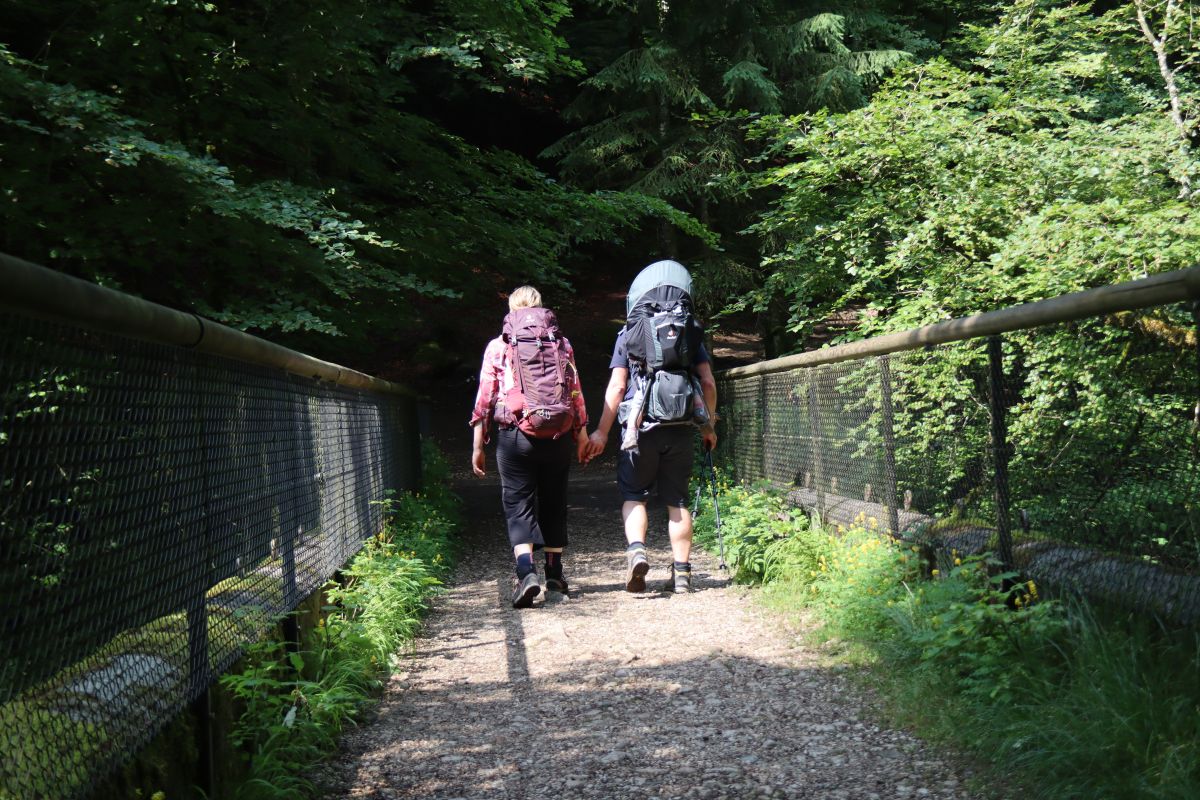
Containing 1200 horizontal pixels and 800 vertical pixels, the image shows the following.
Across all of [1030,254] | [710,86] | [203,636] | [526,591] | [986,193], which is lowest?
[526,591]

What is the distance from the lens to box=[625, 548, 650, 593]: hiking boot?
6922mm

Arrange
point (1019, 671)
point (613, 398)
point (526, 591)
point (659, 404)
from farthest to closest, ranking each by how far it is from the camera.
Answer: point (613, 398)
point (659, 404)
point (526, 591)
point (1019, 671)

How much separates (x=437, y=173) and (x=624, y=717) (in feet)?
26.4

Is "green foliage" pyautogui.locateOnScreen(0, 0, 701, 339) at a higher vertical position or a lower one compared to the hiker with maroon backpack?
higher

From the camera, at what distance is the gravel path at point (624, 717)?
360 centimetres

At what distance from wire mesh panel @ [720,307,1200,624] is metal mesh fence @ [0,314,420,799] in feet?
9.48

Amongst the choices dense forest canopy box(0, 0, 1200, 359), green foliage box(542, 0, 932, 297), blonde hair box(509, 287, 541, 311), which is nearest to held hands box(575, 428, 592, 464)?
blonde hair box(509, 287, 541, 311)

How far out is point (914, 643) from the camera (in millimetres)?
4500

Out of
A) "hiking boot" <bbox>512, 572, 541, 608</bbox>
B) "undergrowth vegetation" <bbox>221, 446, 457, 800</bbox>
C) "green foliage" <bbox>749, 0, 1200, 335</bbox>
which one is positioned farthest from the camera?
"green foliage" <bbox>749, 0, 1200, 335</bbox>

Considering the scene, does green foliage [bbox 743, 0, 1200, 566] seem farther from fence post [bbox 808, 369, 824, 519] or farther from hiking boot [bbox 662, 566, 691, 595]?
hiking boot [bbox 662, 566, 691, 595]

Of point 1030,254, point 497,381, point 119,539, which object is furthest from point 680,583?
point 119,539

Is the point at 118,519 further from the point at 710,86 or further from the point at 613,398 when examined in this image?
the point at 710,86

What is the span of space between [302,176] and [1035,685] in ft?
26.6

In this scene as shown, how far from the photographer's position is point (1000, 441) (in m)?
4.26
